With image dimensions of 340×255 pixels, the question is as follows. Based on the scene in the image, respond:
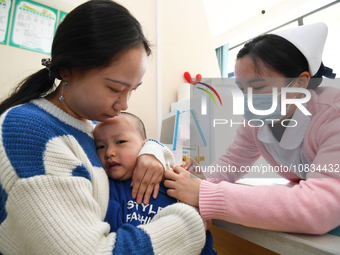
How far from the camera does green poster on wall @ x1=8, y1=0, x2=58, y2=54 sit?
5.22ft

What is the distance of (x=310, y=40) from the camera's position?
86cm

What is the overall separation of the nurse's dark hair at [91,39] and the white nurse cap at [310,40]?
0.67m

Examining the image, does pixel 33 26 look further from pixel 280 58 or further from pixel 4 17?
pixel 280 58

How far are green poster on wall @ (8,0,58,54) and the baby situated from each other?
1271 mm

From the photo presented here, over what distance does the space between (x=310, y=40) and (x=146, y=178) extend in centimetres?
89

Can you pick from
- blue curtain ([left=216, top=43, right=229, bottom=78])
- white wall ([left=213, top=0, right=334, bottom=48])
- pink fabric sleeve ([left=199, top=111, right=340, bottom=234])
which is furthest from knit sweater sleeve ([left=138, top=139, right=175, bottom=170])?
blue curtain ([left=216, top=43, right=229, bottom=78])

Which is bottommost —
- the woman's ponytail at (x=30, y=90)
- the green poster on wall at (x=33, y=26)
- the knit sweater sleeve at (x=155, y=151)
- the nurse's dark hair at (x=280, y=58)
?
the knit sweater sleeve at (x=155, y=151)

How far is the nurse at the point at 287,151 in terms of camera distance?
0.55 metres

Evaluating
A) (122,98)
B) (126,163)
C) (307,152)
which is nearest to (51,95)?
(122,98)

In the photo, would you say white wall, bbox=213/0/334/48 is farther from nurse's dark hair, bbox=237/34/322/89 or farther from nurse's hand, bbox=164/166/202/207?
nurse's hand, bbox=164/166/202/207

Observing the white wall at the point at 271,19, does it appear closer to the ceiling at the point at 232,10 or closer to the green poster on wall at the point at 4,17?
the ceiling at the point at 232,10

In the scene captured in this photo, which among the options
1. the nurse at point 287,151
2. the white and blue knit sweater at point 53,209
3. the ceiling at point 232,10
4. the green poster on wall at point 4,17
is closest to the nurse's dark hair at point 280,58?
the nurse at point 287,151

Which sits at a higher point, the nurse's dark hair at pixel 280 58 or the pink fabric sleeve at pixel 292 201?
the nurse's dark hair at pixel 280 58

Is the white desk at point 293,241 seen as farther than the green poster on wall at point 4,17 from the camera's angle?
No
